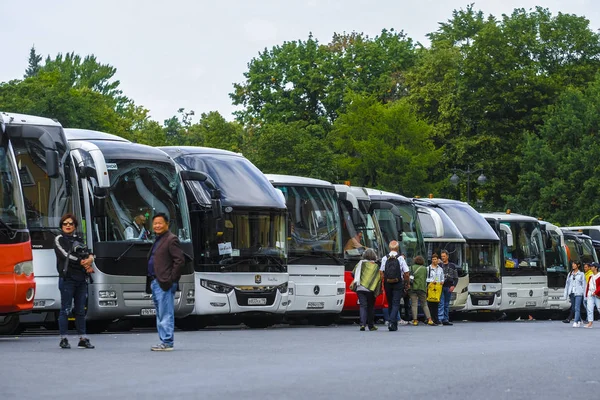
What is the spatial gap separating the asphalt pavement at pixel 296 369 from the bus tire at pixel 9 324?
735 millimetres

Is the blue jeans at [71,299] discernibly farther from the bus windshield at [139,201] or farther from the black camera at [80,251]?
the bus windshield at [139,201]

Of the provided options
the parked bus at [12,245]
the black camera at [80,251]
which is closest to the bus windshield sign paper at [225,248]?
the parked bus at [12,245]

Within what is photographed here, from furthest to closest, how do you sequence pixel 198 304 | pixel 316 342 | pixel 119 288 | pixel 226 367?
pixel 198 304, pixel 119 288, pixel 316 342, pixel 226 367

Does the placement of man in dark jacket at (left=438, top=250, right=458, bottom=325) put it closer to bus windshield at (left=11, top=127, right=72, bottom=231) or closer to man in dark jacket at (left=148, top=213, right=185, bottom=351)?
bus windshield at (left=11, top=127, right=72, bottom=231)

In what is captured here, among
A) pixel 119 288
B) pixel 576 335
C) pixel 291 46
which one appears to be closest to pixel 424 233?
pixel 576 335

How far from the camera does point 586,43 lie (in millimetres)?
72000

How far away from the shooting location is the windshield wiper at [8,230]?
18.2 m

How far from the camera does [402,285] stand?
26.8m

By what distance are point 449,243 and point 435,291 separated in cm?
389

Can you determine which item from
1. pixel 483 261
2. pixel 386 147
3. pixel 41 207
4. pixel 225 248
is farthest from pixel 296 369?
pixel 386 147

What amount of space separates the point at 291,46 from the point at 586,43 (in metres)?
17.2

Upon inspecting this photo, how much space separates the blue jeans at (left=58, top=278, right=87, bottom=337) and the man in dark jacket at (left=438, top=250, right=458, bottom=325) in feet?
52.1

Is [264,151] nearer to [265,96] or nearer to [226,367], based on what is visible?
[265,96]

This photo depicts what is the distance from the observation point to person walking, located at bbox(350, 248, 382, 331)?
2647cm
